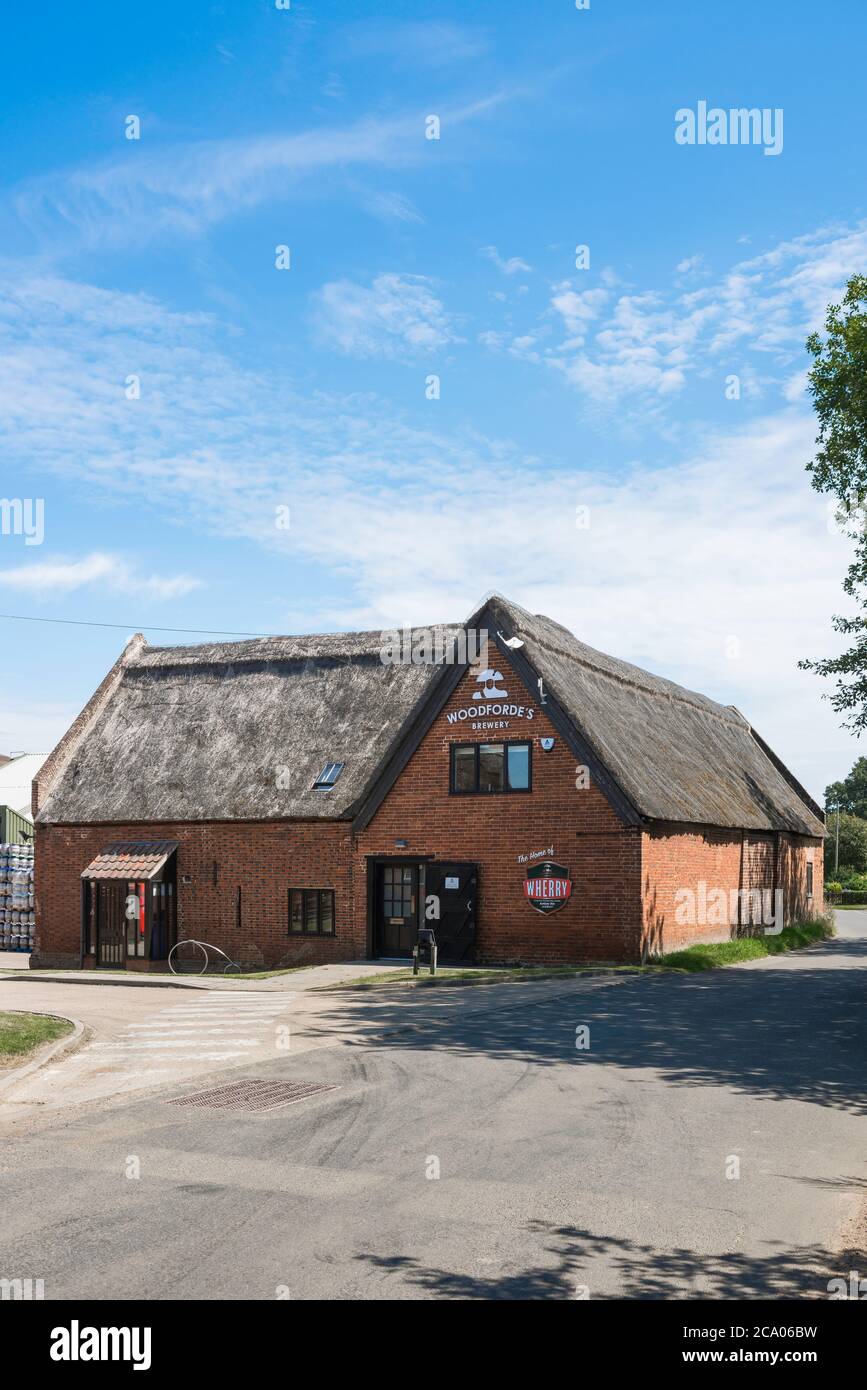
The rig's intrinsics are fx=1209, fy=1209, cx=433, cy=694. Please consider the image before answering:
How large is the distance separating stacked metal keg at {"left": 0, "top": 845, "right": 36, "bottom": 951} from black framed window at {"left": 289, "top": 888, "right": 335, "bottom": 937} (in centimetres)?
1181

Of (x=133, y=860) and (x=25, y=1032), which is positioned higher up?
(x=133, y=860)

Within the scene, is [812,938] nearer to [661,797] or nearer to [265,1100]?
[661,797]

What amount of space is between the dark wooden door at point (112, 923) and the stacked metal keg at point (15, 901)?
7.54 metres

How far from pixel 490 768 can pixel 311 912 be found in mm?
5689

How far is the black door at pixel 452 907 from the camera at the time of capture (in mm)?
27500

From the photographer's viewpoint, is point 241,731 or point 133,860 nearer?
point 133,860

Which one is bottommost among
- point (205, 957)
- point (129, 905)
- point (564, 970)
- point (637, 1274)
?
point (205, 957)

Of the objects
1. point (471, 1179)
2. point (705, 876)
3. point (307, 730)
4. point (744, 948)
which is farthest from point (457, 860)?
point (471, 1179)

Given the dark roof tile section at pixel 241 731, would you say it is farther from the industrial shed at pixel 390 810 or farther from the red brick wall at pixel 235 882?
the red brick wall at pixel 235 882

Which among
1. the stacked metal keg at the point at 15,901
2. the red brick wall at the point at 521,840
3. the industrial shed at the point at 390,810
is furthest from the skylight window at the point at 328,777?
the stacked metal keg at the point at 15,901

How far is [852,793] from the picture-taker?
127m

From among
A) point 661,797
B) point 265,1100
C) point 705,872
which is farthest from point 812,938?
point 265,1100

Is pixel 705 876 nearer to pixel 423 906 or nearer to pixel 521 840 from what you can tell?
pixel 521 840
